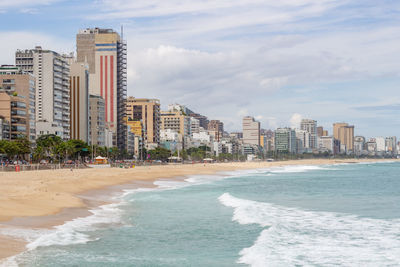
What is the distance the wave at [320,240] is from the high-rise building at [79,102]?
5636 inches

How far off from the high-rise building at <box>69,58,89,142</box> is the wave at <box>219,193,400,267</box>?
143 m

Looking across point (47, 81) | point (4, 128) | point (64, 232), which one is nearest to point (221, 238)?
point (64, 232)

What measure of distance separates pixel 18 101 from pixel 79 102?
4468 centimetres

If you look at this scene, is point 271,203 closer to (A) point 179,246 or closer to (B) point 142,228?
(B) point 142,228

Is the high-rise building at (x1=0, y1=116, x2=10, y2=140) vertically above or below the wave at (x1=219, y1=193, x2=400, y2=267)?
above

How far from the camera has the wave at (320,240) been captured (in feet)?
61.7

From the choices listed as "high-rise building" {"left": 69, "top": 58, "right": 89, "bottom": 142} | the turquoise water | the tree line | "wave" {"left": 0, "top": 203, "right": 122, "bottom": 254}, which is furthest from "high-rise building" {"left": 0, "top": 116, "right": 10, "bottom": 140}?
"wave" {"left": 0, "top": 203, "right": 122, "bottom": 254}

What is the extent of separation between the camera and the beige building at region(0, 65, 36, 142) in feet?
401

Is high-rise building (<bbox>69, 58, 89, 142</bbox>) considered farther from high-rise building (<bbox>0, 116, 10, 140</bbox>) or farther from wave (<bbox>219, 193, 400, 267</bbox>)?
wave (<bbox>219, 193, 400, 267</bbox>)

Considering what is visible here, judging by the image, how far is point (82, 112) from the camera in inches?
6663

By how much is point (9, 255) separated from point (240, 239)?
1023 centimetres

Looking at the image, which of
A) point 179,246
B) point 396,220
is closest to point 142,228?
point 179,246

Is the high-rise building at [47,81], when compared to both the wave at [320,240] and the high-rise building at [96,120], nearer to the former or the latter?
the high-rise building at [96,120]

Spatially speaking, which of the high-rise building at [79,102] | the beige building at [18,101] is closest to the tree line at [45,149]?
the beige building at [18,101]
